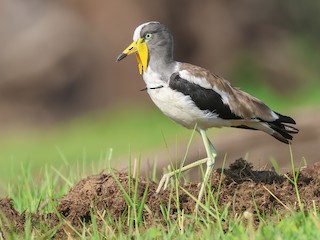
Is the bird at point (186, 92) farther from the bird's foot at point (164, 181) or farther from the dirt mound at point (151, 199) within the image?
the dirt mound at point (151, 199)

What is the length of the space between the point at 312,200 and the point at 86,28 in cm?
1061

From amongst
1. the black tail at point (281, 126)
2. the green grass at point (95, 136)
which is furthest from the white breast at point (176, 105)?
the green grass at point (95, 136)

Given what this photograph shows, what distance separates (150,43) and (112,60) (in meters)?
9.98

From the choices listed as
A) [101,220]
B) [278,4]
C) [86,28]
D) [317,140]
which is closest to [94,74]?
[86,28]

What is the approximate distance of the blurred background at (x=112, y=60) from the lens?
1491 cm

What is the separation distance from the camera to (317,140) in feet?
29.2

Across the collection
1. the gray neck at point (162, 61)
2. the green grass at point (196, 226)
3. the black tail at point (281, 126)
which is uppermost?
the gray neck at point (162, 61)

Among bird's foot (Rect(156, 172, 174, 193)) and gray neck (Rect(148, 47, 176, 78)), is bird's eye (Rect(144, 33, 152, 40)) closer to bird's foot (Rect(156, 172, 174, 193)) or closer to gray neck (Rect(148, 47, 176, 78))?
gray neck (Rect(148, 47, 176, 78))

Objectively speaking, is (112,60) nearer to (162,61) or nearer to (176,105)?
(162,61)

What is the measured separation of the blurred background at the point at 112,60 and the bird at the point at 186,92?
7874 mm

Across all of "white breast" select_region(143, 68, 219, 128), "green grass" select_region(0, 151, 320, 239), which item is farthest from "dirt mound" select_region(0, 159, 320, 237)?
"white breast" select_region(143, 68, 219, 128)

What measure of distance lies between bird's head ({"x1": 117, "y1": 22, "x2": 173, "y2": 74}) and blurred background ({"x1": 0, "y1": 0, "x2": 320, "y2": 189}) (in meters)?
7.92

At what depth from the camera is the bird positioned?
5.46 meters

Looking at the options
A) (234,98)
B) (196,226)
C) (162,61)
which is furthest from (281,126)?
(196,226)
